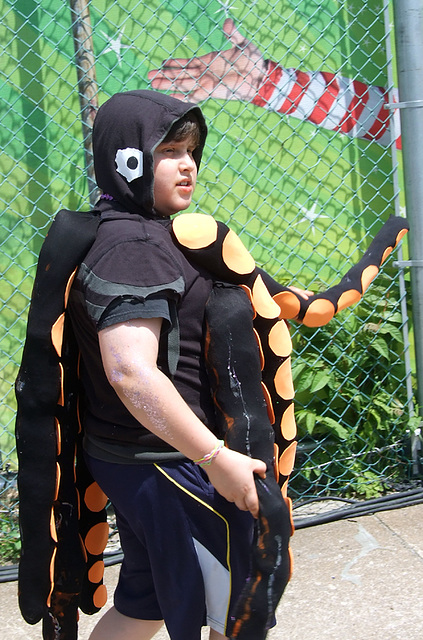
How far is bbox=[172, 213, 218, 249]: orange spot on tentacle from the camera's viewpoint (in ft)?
5.82

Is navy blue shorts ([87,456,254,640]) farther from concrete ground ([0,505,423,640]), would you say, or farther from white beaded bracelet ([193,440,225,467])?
concrete ground ([0,505,423,640])

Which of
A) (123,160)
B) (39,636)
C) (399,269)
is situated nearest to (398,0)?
(399,269)

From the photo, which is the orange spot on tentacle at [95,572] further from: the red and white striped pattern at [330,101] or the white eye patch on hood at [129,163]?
the red and white striped pattern at [330,101]

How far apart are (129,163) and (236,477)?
0.78 m

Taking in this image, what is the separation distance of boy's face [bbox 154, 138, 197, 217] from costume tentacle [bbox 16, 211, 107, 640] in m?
0.18

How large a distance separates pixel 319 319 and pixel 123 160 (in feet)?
2.85

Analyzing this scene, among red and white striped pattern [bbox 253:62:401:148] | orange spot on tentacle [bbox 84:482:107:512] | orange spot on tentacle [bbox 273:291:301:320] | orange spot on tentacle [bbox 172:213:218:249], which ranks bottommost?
orange spot on tentacle [bbox 84:482:107:512]

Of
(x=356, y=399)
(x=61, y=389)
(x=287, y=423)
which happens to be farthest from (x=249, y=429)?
(x=356, y=399)

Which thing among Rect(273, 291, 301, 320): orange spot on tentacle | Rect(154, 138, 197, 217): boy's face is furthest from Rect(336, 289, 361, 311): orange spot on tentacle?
Rect(154, 138, 197, 217): boy's face

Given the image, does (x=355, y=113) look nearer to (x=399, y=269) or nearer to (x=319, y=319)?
(x=399, y=269)

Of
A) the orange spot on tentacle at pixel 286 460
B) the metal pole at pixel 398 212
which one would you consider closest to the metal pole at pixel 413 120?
the metal pole at pixel 398 212

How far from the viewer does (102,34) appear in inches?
131

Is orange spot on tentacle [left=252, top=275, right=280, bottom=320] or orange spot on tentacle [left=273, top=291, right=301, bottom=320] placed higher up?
orange spot on tentacle [left=252, top=275, right=280, bottom=320]

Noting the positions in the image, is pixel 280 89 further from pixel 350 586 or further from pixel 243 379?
pixel 350 586
